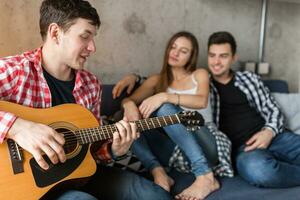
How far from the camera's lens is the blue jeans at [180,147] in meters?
1.41

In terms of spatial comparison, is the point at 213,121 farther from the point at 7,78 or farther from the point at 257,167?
the point at 7,78

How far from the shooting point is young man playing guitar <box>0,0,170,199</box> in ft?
3.11

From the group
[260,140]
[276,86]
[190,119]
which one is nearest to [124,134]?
[190,119]

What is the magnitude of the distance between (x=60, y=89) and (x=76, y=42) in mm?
182

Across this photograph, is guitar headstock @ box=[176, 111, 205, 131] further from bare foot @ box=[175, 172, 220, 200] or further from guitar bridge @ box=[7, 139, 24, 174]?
guitar bridge @ box=[7, 139, 24, 174]

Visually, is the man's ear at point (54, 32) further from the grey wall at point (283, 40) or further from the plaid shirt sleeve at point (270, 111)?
the grey wall at point (283, 40)

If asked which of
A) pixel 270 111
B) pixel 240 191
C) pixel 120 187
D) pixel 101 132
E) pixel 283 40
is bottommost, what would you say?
pixel 240 191

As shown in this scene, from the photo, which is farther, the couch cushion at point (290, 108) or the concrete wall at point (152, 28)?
the couch cushion at point (290, 108)

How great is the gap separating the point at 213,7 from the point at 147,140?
3.70 ft

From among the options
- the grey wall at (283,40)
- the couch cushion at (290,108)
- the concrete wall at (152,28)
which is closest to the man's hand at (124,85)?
the concrete wall at (152,28)

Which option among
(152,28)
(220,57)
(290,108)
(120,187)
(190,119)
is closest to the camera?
(120,187)

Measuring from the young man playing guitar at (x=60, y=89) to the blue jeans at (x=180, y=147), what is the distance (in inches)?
10.3

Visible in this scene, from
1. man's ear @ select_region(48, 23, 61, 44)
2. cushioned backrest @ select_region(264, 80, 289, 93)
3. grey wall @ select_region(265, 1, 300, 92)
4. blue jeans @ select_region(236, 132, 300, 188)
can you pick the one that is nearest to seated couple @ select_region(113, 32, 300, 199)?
blue jeans @ select_region(236, 132, 300, 188)

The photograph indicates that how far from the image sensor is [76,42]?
1103mm
